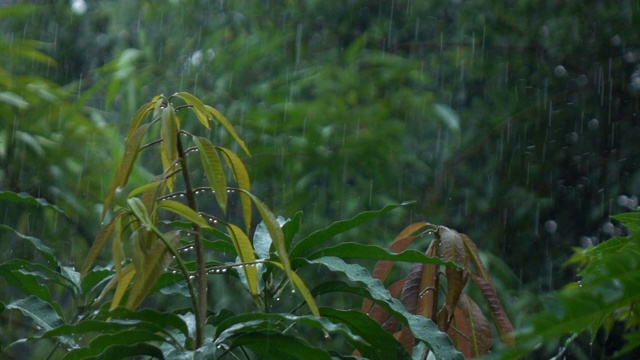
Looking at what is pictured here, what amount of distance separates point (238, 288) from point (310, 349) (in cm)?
163

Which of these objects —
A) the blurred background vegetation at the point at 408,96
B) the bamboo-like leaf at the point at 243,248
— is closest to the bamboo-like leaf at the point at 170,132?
the bamboo-like leaf at the point at 243,248

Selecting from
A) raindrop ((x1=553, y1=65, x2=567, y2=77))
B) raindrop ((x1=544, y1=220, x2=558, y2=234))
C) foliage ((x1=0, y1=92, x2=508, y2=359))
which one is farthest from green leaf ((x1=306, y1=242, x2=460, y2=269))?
raindrop ((x1=553, y1=65, x2=567, y2=77))

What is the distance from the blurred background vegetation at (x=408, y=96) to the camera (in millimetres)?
2408

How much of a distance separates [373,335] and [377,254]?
0.08m

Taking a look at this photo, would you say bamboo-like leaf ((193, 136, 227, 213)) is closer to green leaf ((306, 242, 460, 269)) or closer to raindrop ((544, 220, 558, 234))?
green leaf ((306, 242, 460, 269))

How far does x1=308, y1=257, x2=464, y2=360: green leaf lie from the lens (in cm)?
78

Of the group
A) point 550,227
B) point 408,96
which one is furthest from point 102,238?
point 550,227

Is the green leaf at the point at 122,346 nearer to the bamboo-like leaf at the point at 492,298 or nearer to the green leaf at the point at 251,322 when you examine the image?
the green leaf at the point at 251,322

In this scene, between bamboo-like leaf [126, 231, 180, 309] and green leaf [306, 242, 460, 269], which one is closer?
bamboo-like leaf [126, 231, 180, 309]

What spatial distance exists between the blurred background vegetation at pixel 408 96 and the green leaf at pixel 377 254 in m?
1.42

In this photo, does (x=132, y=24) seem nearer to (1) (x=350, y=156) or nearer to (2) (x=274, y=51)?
(2) (x=274, y=51)

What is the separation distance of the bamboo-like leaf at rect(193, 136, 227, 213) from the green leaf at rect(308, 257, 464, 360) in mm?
180

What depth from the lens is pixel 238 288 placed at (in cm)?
232

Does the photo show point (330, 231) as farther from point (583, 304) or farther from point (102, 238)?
point (583, 304)
